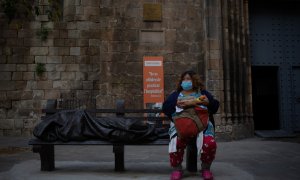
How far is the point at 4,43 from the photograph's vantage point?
1074cm

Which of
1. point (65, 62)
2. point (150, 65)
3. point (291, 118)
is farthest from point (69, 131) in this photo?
point (291, 118)

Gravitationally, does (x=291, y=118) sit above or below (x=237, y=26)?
below

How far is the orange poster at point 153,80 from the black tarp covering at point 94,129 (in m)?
5.20

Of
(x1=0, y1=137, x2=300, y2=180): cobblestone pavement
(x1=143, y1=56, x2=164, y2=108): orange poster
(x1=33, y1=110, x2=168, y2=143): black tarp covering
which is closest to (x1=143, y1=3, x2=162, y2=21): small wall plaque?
(x1=143, y1=56, x2=164, y2=108): orange poster

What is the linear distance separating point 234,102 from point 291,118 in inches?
101

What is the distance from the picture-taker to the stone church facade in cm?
1011

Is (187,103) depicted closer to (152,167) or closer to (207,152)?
(207,152)

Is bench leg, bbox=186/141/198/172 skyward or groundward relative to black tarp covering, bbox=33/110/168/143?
groundward

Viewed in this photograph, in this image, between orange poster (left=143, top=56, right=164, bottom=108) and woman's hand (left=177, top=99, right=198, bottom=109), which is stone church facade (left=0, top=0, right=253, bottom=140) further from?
woman's hand (left=177, top=99, right=198, bottom=109)

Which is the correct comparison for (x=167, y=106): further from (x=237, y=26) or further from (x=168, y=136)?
(x=237, y=26)

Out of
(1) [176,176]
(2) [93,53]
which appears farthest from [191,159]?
(2) [93,53]

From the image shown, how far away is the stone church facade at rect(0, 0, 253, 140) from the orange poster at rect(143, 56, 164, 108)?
0.53 ft

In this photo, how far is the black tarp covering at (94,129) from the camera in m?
4.56

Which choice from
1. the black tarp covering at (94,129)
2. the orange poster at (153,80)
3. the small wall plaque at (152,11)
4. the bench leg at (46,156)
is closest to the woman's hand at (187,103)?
the black tarp covering at (94,129)
